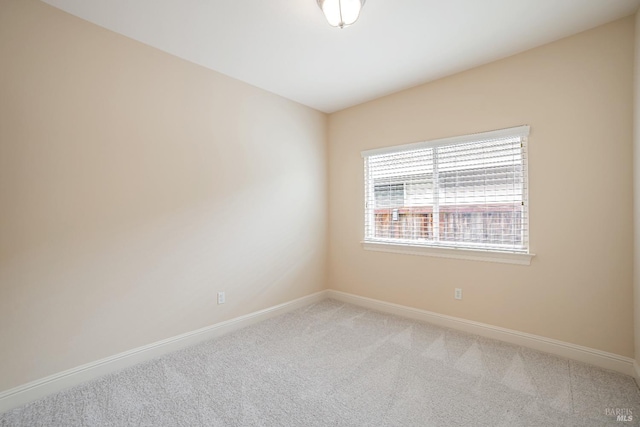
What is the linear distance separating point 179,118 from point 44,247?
4.68 feet

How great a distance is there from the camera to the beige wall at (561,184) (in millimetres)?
2150

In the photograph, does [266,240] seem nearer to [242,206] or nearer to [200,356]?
[242,206]

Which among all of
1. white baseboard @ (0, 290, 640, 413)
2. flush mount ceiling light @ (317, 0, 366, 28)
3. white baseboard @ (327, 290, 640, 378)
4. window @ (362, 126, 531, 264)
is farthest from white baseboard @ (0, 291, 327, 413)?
flush mount ceiling light @ (317, 0, 366, 28)

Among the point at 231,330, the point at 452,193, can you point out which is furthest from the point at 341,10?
the point at 231,330

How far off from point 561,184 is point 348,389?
2.38 meters

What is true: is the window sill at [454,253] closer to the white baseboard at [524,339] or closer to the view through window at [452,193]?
the view through window at [452,193]

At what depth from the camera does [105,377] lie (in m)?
2.15

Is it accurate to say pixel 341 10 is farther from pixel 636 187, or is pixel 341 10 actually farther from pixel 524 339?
pixel 524 339

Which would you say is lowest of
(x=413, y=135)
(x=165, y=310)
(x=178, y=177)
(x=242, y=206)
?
(x=165, y=310)

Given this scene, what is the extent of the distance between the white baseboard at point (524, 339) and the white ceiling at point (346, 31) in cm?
254

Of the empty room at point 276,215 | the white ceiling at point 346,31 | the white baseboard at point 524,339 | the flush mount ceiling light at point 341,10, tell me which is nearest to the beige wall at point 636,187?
the empty room at point 276,215

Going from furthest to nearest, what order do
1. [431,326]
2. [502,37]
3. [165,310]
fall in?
[431,326] < [165,310] < [502,37]

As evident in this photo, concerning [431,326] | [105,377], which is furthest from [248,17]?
[431,326]

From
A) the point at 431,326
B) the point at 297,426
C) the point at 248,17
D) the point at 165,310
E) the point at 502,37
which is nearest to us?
the point at 297,426
